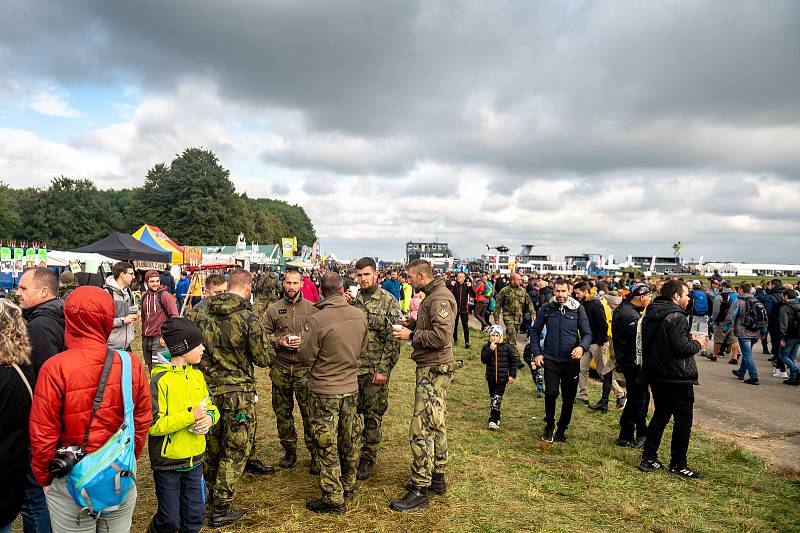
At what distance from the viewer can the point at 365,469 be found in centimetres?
531

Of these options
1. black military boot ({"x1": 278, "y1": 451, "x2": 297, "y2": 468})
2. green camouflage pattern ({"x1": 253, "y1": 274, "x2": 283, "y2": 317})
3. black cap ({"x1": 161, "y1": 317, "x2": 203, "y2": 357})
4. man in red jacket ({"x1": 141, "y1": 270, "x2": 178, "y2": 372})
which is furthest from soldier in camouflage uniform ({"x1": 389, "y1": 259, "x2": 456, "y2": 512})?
man in red jacket ({"x1": 141, "y1": 270, "x2": 178, "y2": 372})

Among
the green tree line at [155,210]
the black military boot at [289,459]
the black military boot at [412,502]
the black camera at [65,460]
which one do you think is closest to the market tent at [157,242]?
the black military boot at [289,459]

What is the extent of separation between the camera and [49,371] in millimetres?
2514

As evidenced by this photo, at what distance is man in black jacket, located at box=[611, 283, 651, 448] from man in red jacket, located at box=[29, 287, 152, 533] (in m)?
6.03

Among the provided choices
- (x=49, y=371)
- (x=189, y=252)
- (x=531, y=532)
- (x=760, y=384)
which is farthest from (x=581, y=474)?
(x=189, y=252)

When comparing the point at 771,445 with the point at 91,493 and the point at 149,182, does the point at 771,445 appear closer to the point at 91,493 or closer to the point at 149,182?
the point at 91,493

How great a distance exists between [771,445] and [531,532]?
15.2 ft

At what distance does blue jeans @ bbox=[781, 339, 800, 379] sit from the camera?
33.4ft

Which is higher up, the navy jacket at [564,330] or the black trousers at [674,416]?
the navy jacket at [564,330]

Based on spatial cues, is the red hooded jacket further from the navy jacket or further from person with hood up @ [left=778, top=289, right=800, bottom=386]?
person with hood up @ [left=778, top=289, right=800, bottom=386]

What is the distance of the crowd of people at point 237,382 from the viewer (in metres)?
2.60

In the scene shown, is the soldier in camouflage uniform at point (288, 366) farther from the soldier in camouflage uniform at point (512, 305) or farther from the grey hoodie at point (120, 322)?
the soldier in camouflage uniform at point (512, 305)

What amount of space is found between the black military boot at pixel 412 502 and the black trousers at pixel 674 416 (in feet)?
9.73

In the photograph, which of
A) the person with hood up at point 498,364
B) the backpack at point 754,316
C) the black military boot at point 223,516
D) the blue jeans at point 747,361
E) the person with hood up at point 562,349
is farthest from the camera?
the backpack at point 754,316
